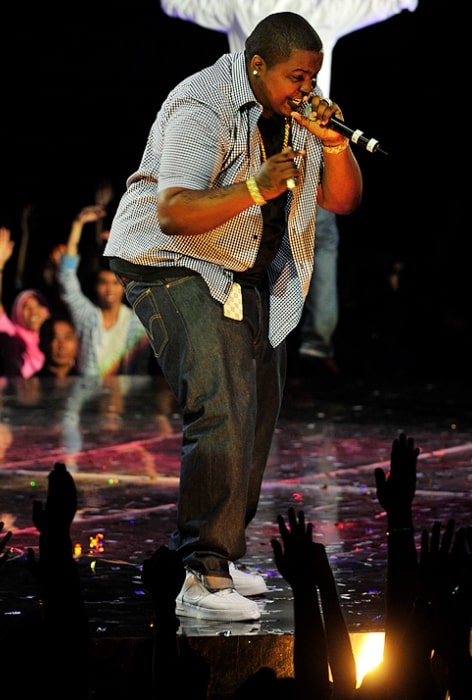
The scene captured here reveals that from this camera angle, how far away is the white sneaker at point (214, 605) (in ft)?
9.27

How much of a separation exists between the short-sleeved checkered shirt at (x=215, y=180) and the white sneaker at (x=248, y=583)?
20.9 inches

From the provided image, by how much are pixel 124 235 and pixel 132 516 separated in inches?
42.0

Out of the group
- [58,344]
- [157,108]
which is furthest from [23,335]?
[157,108]

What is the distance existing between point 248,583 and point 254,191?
0.89 metres

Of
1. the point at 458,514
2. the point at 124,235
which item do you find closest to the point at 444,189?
the point at 458,514

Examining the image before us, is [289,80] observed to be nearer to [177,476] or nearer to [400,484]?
[400,484]

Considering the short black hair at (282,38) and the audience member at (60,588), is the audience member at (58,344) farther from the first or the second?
the audience member at (60,588)

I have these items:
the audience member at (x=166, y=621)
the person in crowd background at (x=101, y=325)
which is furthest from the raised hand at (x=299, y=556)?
the person in crowd background at (x=101, y=325)

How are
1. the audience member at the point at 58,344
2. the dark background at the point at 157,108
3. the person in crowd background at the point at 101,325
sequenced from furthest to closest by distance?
the dark background at the point at 157,108
the person in crowd background at the point at 101,325
the audience member at the point at 58,344

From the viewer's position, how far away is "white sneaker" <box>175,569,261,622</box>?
282 cm

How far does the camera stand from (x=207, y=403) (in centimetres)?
293

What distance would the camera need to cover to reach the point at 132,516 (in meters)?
3.86

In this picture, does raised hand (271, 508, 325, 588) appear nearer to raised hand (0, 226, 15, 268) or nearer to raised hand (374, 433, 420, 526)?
raised hand (374, 433, 420, 526)

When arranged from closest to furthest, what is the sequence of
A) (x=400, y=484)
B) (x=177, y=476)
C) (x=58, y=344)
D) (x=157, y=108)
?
(x=400, y=484) < (x=177, y=476) < (x=58, y=344) < (x=157, y=108)
